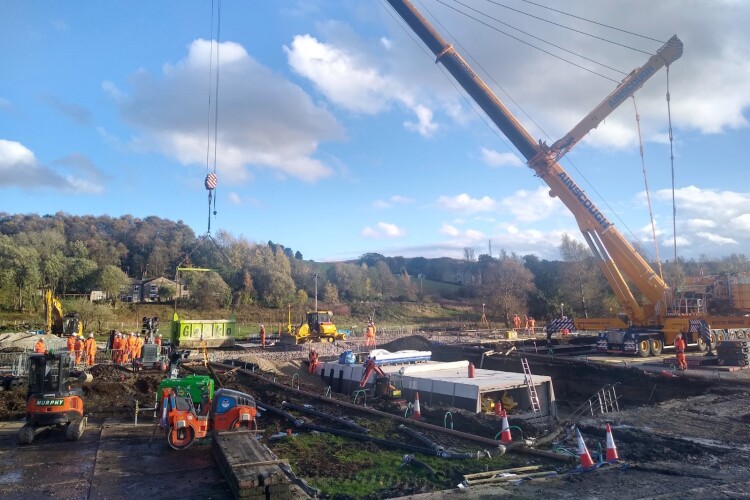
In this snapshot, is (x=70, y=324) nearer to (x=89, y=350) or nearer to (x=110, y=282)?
(x=89, y=350)

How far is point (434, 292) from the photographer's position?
2918 inches

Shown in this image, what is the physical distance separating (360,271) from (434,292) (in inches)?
460

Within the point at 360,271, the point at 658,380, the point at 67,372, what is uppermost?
the point at 360,271

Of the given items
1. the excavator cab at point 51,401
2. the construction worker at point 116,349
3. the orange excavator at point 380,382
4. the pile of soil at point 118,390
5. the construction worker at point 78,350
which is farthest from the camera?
the construction worker at point 116,349

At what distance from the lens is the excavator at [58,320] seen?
23.1 m

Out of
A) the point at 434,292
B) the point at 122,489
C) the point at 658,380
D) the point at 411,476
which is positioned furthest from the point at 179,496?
the point at 434,292

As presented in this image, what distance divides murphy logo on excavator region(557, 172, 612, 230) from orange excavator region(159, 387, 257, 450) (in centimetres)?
1752

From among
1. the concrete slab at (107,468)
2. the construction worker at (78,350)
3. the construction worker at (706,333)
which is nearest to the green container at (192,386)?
the concrete slab at (107,468)

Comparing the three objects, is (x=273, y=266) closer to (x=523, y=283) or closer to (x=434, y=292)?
(x=434, y=292)

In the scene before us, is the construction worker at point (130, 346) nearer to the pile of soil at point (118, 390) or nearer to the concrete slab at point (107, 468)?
the pile of soil at point (118, 390)

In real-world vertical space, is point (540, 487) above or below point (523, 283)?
below

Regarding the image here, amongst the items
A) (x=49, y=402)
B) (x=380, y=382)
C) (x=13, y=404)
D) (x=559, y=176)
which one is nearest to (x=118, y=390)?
(x=13, y=404)

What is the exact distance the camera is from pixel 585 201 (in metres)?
22.2

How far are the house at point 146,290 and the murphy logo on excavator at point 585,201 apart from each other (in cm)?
4416
